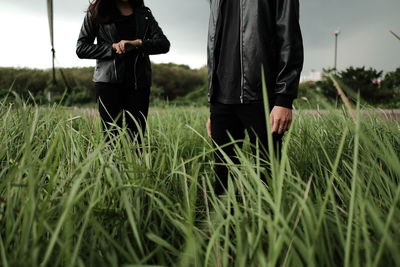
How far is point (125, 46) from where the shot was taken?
200 cm

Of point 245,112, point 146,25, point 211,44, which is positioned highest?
point 146,25

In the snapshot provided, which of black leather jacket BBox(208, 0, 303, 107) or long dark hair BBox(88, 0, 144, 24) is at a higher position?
long dark hair BBox(88, 0, 144, 24)

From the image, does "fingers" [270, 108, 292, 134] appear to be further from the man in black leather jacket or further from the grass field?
the grass field

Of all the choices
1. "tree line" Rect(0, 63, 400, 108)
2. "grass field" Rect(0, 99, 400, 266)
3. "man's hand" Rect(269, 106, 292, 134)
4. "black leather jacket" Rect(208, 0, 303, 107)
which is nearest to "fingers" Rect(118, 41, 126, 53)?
"black leather jacket" Rect(208, 0, 303, 107)

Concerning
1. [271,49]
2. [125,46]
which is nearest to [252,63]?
[271,49]

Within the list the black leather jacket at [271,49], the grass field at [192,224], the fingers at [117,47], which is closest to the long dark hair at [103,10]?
the fingers at [117,47]

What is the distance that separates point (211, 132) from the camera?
5.20ft

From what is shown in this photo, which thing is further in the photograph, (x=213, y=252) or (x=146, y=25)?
(x=146, y=25)

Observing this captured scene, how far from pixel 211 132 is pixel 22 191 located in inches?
38.0

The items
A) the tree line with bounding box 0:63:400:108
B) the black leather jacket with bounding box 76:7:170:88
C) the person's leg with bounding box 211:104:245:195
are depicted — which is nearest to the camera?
the person's leg with bounding box 211:104:245:195

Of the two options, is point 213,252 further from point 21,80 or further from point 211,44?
point 21,80

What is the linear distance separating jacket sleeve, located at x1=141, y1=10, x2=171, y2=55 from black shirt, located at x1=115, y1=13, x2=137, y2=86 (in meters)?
0.11

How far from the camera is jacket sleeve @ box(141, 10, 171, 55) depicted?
83.7 inches

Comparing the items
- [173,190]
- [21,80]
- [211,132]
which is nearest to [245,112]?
[211,132]
